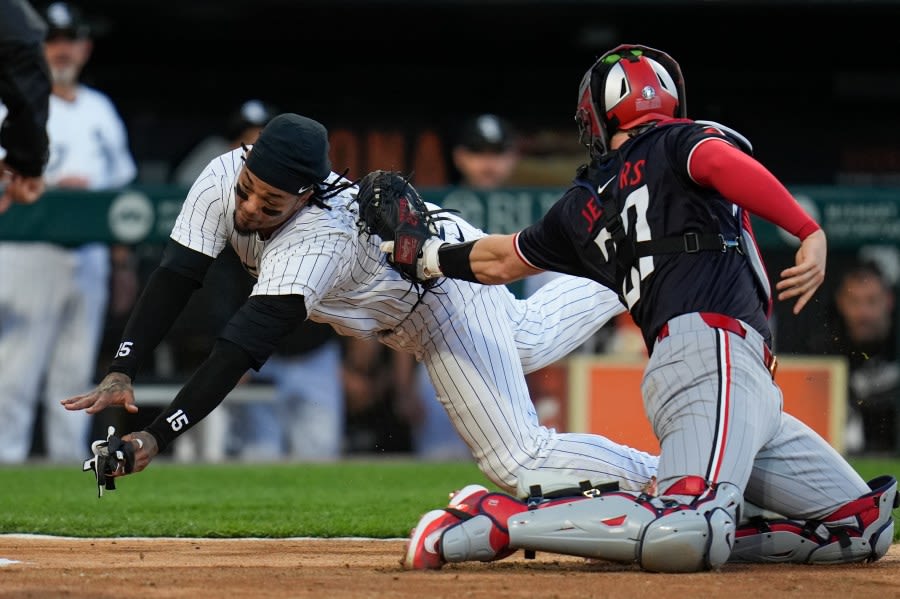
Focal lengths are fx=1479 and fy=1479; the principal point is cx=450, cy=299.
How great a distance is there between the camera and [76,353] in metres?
8.35

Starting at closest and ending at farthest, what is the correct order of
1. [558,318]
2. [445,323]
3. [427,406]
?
[445,323], [558,318], [427,406]

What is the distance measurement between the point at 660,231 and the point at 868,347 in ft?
17.0

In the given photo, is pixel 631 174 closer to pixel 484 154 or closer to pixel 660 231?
pixel 660 231

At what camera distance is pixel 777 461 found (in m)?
4.13

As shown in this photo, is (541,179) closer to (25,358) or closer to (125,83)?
(125,83)

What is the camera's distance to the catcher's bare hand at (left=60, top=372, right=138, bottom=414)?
3.95 m

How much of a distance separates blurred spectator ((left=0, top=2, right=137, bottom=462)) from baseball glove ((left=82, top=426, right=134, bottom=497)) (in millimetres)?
4482

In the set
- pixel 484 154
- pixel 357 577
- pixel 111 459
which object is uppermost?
pixel 484 154

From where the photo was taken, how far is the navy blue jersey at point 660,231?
154 inches

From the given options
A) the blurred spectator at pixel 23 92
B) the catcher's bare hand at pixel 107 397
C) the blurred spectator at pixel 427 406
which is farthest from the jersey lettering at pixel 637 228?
the blurred spectator at pixel 427 406

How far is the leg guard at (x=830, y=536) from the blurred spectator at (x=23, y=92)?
2185 millimetres

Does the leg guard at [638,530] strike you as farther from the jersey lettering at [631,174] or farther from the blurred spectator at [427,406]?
the blurred spectator at [427,406]

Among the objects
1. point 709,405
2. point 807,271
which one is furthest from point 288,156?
point 807,271

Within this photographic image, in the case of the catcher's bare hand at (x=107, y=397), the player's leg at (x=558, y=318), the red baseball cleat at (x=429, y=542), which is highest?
the player's leg at (x=558, y=318)
